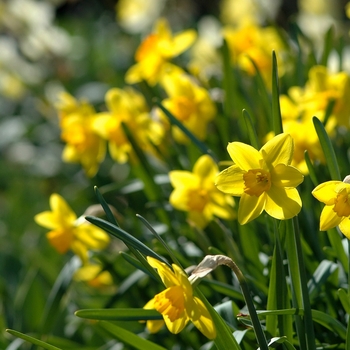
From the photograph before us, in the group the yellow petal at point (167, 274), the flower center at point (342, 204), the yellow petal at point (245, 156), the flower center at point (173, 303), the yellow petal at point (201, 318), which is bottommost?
the yellow petal at point (201, 318)

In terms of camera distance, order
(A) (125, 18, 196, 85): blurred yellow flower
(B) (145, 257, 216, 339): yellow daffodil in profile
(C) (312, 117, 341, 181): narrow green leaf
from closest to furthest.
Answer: (B) (145, 257, 216, 339): yellow daffodil in profile < (C) (312, 117, 341, 181): narrow green leaf < (A) (125, 18, 196, 85): blurred yellow flower

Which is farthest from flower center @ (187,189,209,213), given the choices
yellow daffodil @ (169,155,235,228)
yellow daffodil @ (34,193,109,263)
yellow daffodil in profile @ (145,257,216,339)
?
yellow daffodil in profile @ (145,257,216,339)

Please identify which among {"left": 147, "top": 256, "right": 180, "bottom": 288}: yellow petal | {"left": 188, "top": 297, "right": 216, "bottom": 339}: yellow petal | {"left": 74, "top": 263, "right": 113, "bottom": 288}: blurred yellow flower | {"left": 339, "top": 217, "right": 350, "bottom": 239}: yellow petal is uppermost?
{"left": 339, "top": 217, "right": 350, "bottom": 239}: yellow petal

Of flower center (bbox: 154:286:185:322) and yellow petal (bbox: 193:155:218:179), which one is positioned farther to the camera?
yellow petal (bbox: 193:155:218:179)

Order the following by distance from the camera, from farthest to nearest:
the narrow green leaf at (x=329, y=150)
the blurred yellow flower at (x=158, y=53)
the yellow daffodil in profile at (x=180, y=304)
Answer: the blurred yellow flower at (x=158, y=53) < the narrow green leaf at (x=329, y=150) < the yellow daffodil in profile at (x=180, y=304)

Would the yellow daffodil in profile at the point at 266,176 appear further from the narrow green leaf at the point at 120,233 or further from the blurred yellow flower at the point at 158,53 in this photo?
the blurred yellow flower at the point at 158,53

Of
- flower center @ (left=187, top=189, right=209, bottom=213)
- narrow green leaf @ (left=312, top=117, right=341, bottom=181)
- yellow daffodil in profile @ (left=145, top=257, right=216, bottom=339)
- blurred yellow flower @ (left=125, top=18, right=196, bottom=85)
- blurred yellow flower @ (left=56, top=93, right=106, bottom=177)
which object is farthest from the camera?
blurred yellow flower @ (left=125, top=18, right=196, bottom=85)

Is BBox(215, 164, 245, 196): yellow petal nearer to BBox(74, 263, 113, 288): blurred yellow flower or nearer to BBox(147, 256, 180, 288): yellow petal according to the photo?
BBox(147, 256, 180, 288): yellow petal

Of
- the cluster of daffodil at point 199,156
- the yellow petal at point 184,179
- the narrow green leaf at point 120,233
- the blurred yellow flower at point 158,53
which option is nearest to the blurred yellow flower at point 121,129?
the cluster of daffodil at point 199,156
